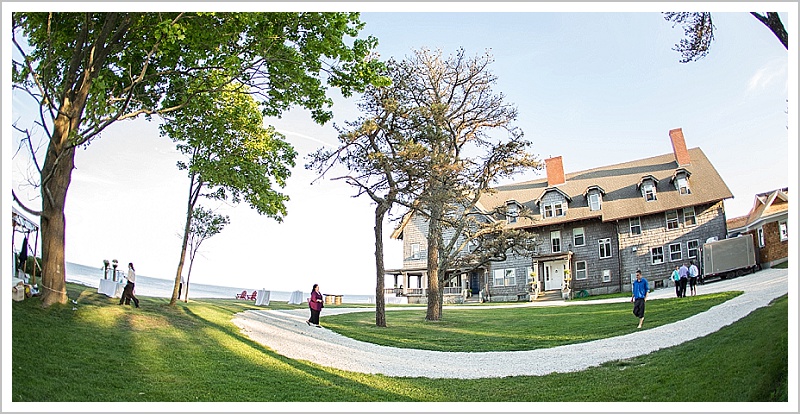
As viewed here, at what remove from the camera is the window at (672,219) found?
535 inches

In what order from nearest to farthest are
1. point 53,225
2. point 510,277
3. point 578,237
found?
point 53,225, point 578,237, point 510,277

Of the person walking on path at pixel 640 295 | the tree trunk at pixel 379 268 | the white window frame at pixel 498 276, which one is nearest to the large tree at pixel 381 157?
the tree trunk at pixel 379 268

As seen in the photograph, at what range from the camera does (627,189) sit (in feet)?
53.0

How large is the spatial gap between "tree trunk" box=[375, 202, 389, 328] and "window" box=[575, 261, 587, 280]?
7103mm

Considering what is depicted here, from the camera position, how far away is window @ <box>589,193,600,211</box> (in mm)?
17347

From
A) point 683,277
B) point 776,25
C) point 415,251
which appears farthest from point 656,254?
point 415,251

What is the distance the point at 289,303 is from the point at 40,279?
5408 millimetres

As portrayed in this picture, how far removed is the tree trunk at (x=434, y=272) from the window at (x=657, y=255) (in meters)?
4.95

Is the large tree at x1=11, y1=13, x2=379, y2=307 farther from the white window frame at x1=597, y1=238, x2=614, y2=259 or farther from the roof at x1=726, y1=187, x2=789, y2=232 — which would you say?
the white window frame at x1=597, y1=238, x2=614, y2=259

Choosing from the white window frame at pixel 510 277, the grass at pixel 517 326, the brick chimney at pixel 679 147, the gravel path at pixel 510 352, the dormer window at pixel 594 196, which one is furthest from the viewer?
the white window frame at pixel 510 277

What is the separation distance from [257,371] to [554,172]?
39.4 feet

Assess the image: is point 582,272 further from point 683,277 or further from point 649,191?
point 683,277

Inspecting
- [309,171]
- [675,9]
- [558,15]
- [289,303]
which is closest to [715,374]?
[675,9]

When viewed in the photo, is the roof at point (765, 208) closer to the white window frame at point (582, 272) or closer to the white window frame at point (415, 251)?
the white window frame at point (582, 272)
